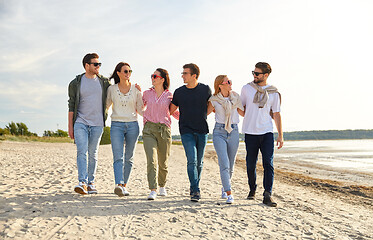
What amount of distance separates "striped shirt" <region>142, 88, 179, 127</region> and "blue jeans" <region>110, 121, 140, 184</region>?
324 mm

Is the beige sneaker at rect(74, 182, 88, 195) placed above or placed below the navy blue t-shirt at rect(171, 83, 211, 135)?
below

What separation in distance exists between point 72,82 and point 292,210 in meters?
4.66

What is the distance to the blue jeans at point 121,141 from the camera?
5.66 m

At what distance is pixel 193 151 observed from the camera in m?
5.59

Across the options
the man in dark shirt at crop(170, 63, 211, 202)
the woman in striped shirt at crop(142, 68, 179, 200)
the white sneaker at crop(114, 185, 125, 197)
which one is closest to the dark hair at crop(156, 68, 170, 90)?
the woman in striped shirt at crop(142, 68, 179, 200)

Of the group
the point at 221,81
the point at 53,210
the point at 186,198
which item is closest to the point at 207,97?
the point at 221,81

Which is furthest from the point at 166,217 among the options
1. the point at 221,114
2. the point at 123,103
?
the point at 123,103

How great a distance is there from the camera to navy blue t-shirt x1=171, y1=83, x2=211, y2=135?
555 centimetres

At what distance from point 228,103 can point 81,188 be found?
3.09m

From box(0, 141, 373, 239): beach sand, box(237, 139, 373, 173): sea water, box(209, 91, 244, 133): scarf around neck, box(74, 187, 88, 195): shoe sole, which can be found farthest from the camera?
box(237, 139, 373, 173): sea water

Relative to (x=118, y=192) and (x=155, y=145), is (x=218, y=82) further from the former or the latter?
(x=118, y=192)

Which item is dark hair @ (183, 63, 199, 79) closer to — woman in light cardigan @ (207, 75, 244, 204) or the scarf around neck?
woman in light cardigan @ (207, 75, 244, 204)

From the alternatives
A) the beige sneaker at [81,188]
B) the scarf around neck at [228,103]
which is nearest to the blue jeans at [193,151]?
the scarf around neck at [228,103]

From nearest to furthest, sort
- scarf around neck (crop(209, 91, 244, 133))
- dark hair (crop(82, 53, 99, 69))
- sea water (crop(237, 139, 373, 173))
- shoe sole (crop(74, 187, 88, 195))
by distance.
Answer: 1. scarf around neck (crop(209, 91, 244, 133))
2. shoe sole (crop(74, 187, 88, 195))
3. dark hair (crop(82, 53, 99, 69))
4. sea water (crop(237, 139, 373, 173))
